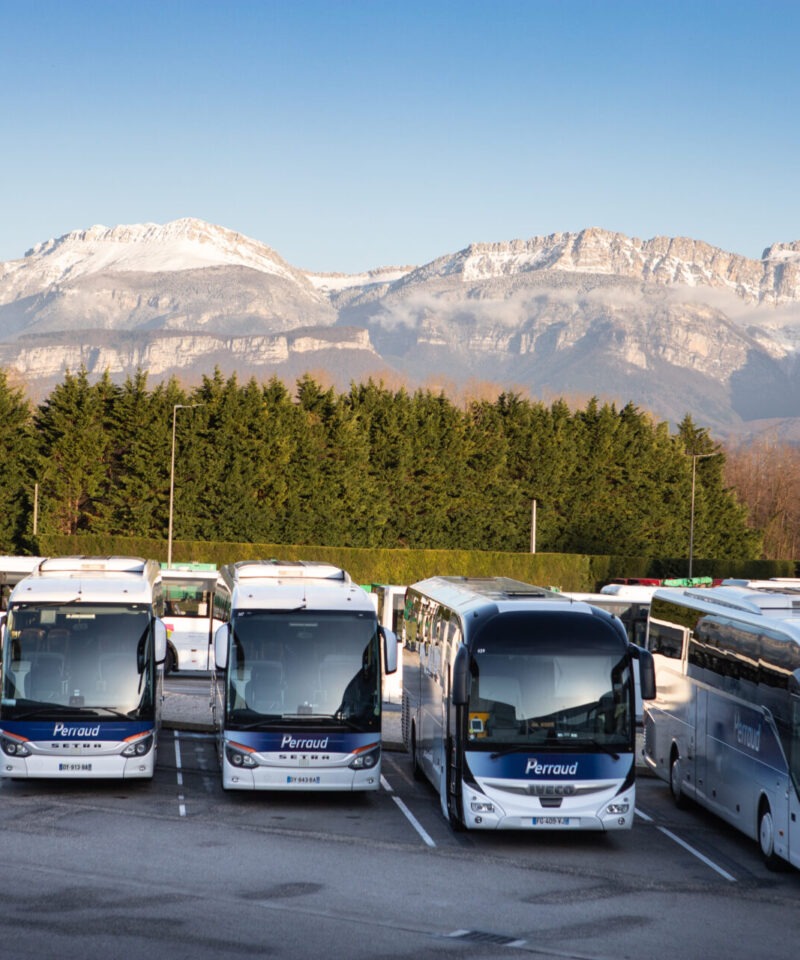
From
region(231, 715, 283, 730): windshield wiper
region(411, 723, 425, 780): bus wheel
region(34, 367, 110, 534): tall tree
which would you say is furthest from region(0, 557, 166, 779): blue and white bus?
region(34, 367, 110, 534): tall tree

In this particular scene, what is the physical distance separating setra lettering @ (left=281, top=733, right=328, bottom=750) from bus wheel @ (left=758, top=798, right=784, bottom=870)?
20.8 ft

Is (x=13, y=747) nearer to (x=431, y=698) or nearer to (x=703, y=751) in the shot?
(x=431, y=698)

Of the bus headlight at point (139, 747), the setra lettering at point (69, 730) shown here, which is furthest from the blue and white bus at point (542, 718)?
the setra lettering at point (69, 730)

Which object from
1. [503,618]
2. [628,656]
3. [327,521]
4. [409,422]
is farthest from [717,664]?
[409,422]

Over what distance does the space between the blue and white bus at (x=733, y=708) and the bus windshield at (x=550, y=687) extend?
1.69 metres

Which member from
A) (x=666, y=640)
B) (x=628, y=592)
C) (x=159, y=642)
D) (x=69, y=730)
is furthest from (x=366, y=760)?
(x=628, y=592)

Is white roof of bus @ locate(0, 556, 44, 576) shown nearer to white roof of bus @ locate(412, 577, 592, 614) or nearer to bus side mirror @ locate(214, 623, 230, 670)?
white roof of bus @ locate(412, 577, 592, 614)

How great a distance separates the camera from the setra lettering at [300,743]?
67.7 feet

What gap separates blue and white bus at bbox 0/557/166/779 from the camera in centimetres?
2112

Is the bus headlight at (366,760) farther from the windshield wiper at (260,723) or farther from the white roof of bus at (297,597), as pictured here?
the white roof of bus at (297,597)

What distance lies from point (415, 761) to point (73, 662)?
6.20 metres

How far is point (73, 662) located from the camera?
71.0 ft

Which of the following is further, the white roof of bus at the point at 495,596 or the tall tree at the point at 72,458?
the tall tree at the point at 72,458

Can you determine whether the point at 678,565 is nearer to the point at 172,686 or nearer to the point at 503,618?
the point at 172,686
